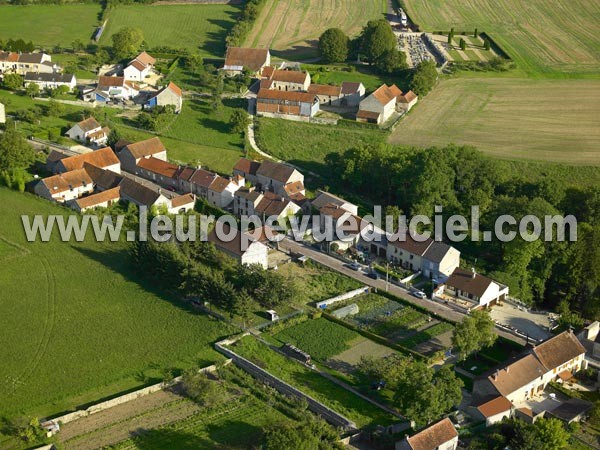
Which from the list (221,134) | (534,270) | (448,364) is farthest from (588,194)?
(221,134)

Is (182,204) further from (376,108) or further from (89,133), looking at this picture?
(376,108)

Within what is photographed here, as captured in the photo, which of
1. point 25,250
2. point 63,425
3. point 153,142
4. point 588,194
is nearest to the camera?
point 63,425

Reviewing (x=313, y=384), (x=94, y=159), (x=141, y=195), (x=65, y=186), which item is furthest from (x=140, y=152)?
→ (x=313, y=384)

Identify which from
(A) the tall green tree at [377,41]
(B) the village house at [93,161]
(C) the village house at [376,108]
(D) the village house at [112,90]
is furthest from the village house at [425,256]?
(A) the tall green tree at [377,41]

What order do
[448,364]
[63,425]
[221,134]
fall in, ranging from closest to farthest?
[63,425], [448,364], [221,134]

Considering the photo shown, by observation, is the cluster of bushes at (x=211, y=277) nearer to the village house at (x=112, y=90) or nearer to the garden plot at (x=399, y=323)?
the garden plot at (x=399, y=323)

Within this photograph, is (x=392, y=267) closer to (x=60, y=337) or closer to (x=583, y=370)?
(x=583, y=370)

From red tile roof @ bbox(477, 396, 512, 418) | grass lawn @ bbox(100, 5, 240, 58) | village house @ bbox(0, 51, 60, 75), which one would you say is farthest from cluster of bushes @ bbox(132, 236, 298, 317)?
grass lawn @ bbox(100, 5, 240, 58)
